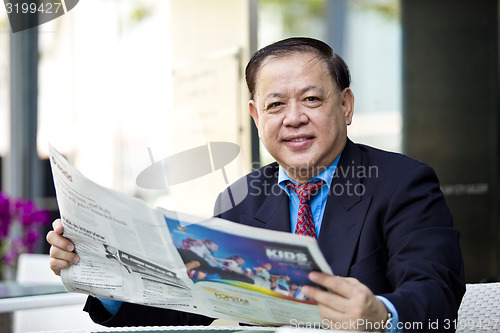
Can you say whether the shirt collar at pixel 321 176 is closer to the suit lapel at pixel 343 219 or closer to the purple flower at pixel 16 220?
the suit lapel at pixel 343 219

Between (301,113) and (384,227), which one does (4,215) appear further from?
(384,227)

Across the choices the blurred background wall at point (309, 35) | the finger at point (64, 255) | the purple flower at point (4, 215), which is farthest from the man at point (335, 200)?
the blurred background wall at point (309, 35)

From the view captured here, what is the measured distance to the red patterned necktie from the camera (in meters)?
1.73

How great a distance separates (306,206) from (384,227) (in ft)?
0.85

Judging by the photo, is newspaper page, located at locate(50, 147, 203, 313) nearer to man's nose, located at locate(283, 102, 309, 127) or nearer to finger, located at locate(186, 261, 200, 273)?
finger, located at locate(186, 261, 200, 273)

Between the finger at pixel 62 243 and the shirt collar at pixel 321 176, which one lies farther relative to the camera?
the shirt collar at pixel 321 176

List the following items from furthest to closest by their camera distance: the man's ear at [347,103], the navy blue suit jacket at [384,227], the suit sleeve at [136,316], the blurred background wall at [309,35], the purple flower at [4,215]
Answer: the blurred background wall at [309,35]
the purple flower at [4,215]
the man's ear at [347,103]
the suit sleeve at [136,316]
the navy blue suit jacket at [384,227]

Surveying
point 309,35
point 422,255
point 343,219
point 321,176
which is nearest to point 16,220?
point 321,176

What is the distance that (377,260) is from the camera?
1598mm

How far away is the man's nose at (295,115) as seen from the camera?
68.9 inches

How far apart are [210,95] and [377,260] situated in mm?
3043

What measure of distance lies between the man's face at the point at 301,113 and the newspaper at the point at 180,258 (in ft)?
1.87

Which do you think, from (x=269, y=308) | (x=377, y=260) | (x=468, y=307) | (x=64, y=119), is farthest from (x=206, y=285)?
(x=64, y=119)

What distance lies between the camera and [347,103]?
1900 millimetres
